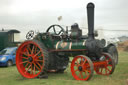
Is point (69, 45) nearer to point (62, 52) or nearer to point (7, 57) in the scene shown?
point (62, 52)

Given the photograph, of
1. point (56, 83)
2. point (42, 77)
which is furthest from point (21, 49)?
point (56, 83)

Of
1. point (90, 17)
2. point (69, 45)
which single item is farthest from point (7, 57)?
point (90, 17)

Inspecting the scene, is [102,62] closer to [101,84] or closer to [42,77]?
[101,84]

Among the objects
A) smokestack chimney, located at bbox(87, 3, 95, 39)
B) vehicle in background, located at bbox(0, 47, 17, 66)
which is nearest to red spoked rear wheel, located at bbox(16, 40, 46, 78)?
smokestack chimney, located at bbox(87, 3, 95, 39)

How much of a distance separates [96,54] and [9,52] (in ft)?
23.3

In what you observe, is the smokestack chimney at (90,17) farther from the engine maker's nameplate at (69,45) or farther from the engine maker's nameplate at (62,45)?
the engine maker's nameplate at (62,45)

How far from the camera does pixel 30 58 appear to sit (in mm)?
7305

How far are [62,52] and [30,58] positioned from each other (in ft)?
4.16

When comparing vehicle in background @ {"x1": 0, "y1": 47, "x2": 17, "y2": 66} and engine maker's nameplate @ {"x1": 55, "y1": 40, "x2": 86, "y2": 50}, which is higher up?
engine maker's nameplate @ {"x1": 55, "y1": 40, "x2": 86, "y2": 50}

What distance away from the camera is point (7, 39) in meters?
15.2

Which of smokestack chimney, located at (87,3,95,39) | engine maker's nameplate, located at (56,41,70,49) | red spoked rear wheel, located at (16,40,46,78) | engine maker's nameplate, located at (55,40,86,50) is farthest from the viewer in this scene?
red spoked rear wheel, located at (16,40,46,78)

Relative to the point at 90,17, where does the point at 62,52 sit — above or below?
below

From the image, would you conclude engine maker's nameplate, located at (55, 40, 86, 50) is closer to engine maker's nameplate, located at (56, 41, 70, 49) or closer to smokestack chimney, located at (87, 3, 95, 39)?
engine maker's nameplate, located at (56, 41, 70, 49)

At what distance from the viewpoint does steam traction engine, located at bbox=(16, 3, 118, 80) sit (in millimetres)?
6582
